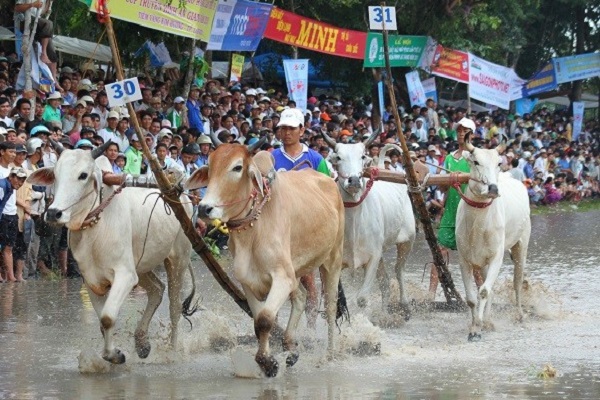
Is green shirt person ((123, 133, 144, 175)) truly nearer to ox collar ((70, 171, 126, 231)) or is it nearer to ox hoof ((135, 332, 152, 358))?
ox hoof ((135, 332, 152, 358))

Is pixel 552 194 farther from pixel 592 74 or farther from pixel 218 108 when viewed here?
pixel 218 108

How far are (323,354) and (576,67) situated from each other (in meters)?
28.8

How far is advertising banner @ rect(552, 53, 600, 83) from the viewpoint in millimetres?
36469

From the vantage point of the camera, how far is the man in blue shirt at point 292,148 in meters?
10.2

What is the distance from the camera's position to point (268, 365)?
8375 millimetres

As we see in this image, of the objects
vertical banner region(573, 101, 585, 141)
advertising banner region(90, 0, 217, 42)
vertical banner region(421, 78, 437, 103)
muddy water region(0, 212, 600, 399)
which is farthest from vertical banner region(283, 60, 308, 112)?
vertical banner region(573, 101, 585, 141)

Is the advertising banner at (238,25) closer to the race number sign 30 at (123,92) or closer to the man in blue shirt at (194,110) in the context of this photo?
the man in blue shirt at (194,110)

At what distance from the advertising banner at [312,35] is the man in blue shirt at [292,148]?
1264 cm

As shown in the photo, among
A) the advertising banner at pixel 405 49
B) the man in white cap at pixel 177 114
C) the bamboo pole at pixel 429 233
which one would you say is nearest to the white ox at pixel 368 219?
the bamboo pole at pixel 429 233

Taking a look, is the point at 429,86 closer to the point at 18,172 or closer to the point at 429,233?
the point at 18,172

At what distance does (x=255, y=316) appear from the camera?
8727 millimetres

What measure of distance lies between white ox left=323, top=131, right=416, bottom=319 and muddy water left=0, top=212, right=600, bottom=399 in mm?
331

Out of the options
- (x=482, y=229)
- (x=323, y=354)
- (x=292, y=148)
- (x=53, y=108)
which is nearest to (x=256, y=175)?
(x=323, y=354)

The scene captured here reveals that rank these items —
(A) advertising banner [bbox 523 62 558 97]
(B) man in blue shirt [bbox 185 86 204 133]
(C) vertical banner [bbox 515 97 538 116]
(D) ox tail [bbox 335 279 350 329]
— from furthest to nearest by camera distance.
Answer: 1. (C) vertical banner [bbox 515 97 538 116]
2. (A) advertising banner [bbox 523 62 558 97]
3. (B) man in blue shirt [bbox 185 86 204 133]
4. (D) ox tail [bbox 335 279 350 329]
